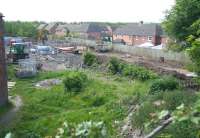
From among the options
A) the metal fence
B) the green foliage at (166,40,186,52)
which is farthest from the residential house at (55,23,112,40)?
the green foliage at (166,40,186,52)

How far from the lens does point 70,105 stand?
74.7 feet

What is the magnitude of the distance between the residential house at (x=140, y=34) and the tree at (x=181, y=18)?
38.1 metres

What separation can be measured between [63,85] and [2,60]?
557 centimetres

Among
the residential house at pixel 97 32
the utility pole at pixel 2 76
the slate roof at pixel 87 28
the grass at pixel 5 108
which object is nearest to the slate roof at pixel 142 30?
the residential house at pixel 97 32

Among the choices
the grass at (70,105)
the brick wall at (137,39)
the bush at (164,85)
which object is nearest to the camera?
the grass at (70,105)

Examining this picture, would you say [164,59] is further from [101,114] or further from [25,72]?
[101,114]

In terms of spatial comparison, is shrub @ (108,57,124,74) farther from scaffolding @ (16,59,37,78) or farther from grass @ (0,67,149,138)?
scaffolding @ (16,59,37,78)

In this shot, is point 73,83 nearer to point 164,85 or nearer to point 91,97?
point 91,97

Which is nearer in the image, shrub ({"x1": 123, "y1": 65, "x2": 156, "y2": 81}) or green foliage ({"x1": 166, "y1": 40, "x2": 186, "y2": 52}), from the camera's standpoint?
shrub ({"x1": 123, "y1": 65, "x2": 156, "y2": 81})

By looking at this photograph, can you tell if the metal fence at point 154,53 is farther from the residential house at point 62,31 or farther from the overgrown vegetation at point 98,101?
the residential house at point 62,31

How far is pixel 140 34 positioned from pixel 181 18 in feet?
143

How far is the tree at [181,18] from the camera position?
27.1m

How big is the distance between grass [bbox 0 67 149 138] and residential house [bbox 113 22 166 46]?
3809 cm

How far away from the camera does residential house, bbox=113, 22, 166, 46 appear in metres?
68.0
